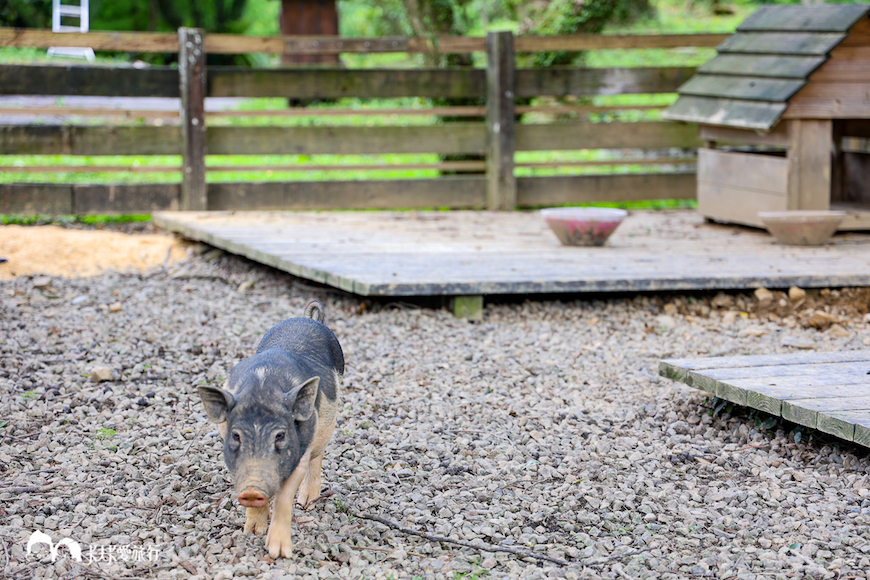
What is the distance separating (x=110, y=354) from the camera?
468cm

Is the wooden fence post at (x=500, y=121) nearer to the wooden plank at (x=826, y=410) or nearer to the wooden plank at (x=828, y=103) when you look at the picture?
the wooden plank at (x=828, y=103)

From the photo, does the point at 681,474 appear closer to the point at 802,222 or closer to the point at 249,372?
the point at 249,372

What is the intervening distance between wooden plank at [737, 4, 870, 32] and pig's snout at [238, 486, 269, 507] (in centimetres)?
623

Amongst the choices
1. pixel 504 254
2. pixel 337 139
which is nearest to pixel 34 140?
pixel 337 139

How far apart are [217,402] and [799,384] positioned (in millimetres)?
2398

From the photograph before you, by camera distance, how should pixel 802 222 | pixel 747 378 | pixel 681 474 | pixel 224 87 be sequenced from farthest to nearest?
pixel 224 87, pixel 802 222, pixel 747 378, pixel 681 474

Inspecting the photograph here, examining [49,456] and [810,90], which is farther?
[810,90]

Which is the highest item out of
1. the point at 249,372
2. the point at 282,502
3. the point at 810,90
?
the point at 810,90

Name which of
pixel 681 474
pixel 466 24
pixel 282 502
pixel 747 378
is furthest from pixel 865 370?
pixel 466 24

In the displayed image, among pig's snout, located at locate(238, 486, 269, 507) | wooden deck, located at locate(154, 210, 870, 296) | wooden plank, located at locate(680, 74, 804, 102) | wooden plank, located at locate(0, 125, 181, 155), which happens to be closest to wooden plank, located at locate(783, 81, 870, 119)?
wooden plank, located at locate(680, 74, 804, 102)

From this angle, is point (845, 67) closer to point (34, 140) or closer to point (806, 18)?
point (806, 18)

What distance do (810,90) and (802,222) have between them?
1.05m

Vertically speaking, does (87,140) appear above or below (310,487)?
above
